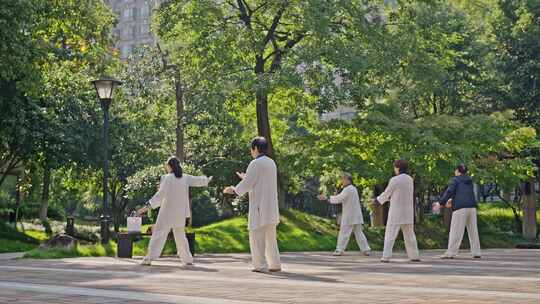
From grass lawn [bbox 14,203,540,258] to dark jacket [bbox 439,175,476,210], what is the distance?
8039 millimetres

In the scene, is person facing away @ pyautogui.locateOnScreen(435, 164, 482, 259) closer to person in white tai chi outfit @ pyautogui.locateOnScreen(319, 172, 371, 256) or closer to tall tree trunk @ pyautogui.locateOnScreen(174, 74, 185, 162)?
person in white tai chi outfit @ pyautogui.locateOnScreen(319, 172, 371, 256)

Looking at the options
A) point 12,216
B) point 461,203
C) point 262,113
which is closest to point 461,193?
point 461,203

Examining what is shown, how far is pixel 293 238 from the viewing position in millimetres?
27469

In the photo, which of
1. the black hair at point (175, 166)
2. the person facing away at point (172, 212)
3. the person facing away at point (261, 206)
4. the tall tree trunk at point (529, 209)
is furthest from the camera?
the tall tree trunk at point (529, 209)

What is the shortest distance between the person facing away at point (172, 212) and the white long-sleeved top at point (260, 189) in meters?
2.27

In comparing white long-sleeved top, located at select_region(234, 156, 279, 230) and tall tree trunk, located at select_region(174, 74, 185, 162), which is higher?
tall tree trunk, located at select_region(174, 74, 185, 162)

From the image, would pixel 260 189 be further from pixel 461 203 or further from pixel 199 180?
pixel 461 203

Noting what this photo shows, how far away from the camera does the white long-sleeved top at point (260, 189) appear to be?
40.6 feet

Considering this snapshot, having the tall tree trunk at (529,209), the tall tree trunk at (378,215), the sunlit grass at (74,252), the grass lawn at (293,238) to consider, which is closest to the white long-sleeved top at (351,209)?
the grass lawn at (293,238)

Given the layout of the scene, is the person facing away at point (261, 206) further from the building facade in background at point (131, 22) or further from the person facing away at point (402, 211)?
the building facade in background at point (131, 22)

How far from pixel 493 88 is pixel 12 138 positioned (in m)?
21.0

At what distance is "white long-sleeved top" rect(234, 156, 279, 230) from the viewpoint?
40.6ft

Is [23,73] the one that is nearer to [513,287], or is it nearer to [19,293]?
[19,293]

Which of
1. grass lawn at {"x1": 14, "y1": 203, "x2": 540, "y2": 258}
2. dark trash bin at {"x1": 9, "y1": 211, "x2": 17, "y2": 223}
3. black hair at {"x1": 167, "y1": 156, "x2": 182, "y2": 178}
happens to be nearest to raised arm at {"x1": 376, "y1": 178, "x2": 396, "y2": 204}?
black hair at {"x1": 167, "y1": 156, "x2": 182, "y2": 178}
